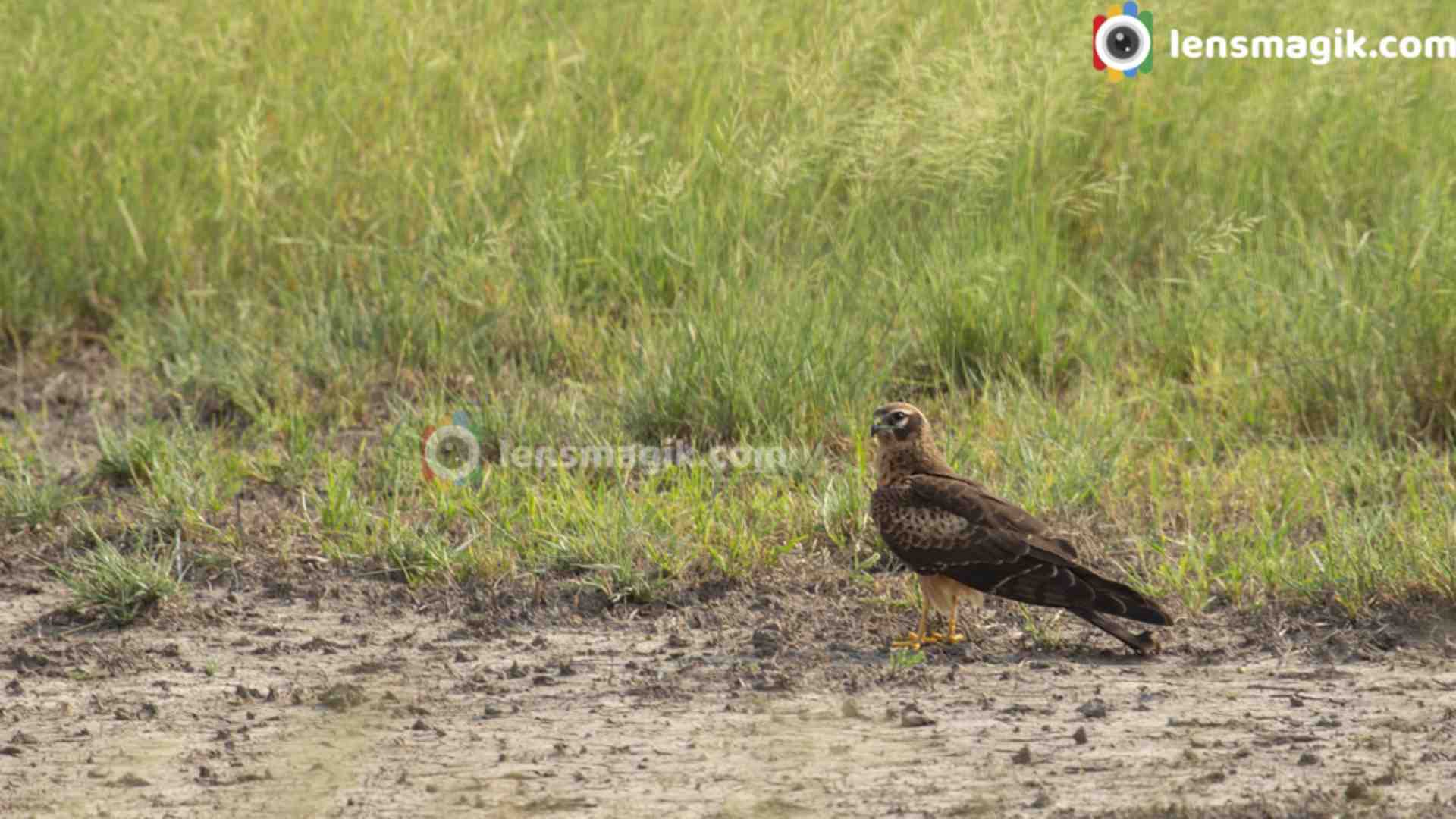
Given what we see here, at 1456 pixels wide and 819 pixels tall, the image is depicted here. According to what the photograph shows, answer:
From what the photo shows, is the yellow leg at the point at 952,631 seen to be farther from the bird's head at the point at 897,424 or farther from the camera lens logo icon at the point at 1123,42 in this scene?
the camera lens logo icon at the point at 1123,42

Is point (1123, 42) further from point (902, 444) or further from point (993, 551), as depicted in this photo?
point (993, 551)

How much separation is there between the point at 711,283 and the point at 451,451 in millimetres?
1143

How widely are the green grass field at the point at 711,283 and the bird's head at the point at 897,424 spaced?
43 cm

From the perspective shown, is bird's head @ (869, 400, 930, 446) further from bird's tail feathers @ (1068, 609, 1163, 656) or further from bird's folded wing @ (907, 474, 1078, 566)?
bird's tail feathers @ (1068, 609, 1163, 656)

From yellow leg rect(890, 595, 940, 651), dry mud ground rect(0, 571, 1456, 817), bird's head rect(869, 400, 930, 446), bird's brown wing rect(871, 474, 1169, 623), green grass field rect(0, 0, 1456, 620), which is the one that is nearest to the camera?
dry mud ground rect(0, 571, 1456, 817)

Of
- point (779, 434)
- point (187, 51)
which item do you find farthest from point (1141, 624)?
point (187, 51)

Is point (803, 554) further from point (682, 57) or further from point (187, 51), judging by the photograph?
point (187, 51)

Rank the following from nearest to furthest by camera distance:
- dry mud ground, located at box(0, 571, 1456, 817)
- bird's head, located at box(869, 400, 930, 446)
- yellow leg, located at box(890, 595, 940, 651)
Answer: dry mud ground, located at box(0, 571, 1456, 817) → yellow leg, located at box(890, 595, 940, 651) → bird's head, located at box(869, 400, 930, 446)

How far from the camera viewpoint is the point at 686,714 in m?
4.49

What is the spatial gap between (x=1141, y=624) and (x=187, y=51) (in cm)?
512

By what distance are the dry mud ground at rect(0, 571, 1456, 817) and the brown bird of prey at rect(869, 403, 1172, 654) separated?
142 mm

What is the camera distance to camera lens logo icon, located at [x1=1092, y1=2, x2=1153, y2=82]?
27.1ft

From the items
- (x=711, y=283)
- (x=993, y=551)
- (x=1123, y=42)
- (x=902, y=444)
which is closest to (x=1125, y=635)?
(x=993, y=551)

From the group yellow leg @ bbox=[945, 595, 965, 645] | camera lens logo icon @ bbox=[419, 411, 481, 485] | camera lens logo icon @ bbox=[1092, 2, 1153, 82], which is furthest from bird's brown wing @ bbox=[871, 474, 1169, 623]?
camera lens logo icon @ bbox=[1092, 2, 1153, 82]
